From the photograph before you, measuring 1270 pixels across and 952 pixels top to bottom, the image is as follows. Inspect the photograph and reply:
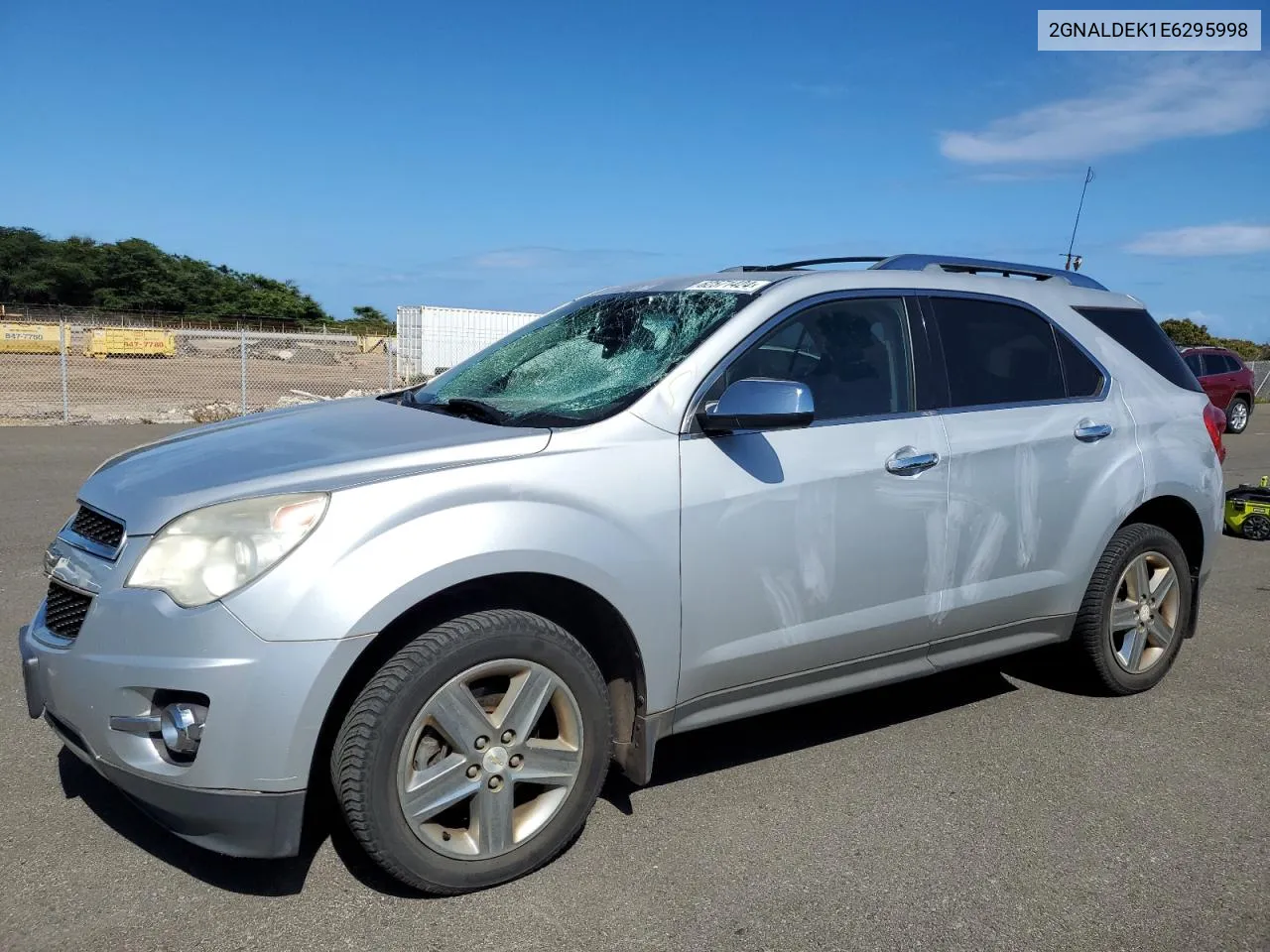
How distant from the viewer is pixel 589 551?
307 centimetres

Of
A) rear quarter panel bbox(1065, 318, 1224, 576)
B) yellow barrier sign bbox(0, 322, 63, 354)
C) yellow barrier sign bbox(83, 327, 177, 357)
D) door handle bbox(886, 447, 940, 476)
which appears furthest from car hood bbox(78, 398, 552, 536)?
yellow barrier sign bbox(0, 322, 63, 354)

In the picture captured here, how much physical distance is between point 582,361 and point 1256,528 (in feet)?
24.7

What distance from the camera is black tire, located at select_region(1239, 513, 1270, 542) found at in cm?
896

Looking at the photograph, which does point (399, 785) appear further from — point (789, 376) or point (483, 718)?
point (789, 376)

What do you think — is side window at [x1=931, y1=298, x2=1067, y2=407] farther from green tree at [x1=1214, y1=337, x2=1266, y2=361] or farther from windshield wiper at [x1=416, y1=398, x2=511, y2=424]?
green tree at [x1=1214, y1=337, x2=1266, y2=361]

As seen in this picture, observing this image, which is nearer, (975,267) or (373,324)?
(975,267)

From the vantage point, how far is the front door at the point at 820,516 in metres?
3.34

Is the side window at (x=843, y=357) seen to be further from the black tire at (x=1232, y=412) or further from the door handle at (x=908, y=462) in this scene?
the black tire at (x=1232, y=412)

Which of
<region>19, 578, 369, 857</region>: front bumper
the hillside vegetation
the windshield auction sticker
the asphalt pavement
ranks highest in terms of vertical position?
the hillside vegetation

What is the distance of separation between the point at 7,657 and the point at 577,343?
3021 millimetres

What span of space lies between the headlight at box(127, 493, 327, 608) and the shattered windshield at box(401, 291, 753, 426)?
0.83 m

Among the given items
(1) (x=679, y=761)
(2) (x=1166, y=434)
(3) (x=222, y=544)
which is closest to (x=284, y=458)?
(3) (x=222, y=544)

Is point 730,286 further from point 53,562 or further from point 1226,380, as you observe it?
point 1226,380

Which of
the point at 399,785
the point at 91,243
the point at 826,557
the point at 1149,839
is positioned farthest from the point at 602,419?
the point at 91,243
